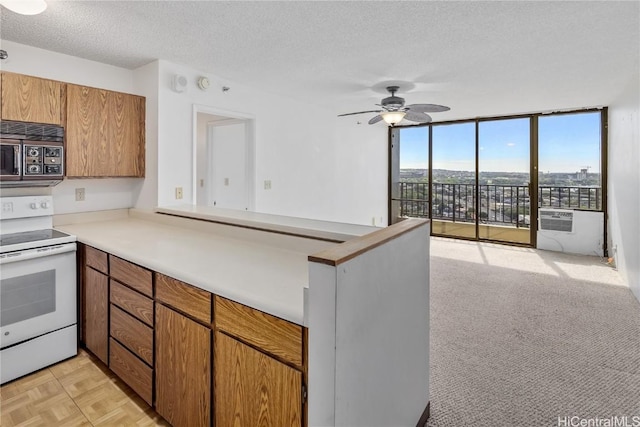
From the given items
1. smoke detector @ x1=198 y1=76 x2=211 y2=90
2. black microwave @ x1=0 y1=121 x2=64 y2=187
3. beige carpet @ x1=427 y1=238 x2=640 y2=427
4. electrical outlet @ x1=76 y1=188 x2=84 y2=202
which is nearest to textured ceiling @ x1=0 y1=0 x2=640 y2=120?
smoke detector @ x1=198 y1=76 x2=211 y2=90

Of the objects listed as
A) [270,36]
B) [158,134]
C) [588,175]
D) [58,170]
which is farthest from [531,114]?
[58,170]

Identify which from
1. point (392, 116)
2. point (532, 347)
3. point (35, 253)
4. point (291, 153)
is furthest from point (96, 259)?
point (392, 116)

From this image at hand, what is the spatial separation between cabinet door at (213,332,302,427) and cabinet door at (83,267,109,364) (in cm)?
121

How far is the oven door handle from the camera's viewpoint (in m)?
2.12

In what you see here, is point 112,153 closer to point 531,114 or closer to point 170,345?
point 170,345

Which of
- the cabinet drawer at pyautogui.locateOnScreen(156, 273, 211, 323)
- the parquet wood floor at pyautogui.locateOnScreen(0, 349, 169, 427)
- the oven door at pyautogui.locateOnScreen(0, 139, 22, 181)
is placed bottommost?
the parquet wood floor at pyautogui.locateOnScreen(0, 349, 169, 427)

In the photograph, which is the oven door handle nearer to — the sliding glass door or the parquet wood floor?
the parquet wood floor

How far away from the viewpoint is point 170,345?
5.53 feet

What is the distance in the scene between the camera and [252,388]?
132 cm

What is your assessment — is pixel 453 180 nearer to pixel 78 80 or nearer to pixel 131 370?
pixel 78 80

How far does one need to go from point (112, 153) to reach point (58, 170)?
47cm

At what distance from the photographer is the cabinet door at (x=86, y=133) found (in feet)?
9.01

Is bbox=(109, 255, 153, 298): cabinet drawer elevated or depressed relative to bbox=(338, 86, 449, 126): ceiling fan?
depressed

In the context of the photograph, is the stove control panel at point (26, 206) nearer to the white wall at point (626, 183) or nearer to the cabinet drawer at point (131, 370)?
the cabinet drawer at point (131, 370)
